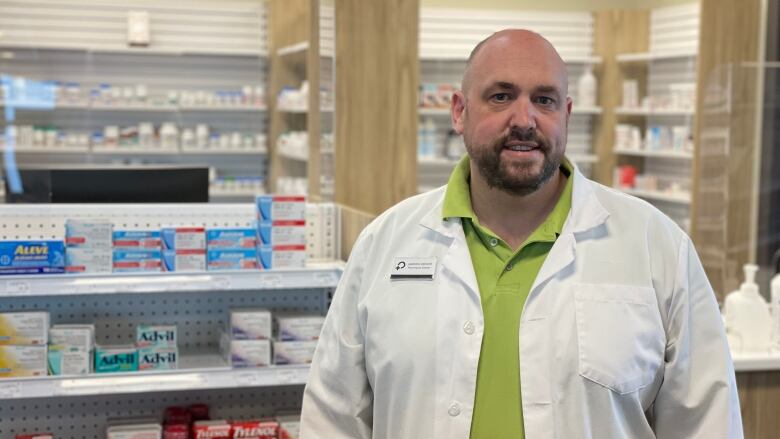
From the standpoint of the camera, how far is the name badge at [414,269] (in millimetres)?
2039

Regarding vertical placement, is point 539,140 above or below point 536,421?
above

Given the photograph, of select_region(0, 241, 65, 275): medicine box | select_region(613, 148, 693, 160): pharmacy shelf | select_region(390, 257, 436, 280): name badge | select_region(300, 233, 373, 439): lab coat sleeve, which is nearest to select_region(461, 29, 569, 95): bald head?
select_region(390, 257, 436, 280): name badge

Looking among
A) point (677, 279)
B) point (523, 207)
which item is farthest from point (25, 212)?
point (677, 279)

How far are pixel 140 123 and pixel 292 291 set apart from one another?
4840mm

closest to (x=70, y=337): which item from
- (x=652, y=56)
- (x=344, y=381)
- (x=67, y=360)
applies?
(x=67, y=360)

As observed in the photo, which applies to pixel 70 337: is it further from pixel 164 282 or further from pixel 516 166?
pixel 516 166

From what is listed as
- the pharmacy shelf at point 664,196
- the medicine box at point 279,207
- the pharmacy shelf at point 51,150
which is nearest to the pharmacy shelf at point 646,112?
the pharmacy shelf at point 664,196

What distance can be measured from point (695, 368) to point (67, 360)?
2.49 m

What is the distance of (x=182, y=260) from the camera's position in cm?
382

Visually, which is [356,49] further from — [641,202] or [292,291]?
[641,202]

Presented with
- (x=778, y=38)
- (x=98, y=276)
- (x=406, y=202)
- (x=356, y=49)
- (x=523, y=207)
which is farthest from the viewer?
(x=778, y=38)

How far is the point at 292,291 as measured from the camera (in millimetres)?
4266

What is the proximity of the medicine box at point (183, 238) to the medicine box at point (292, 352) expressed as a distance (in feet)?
1.58

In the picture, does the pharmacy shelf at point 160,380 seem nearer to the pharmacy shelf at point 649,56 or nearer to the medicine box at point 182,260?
the medicine box at point 182,260
